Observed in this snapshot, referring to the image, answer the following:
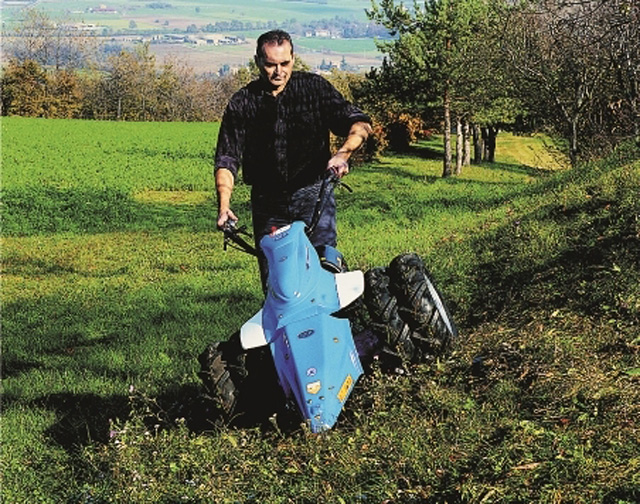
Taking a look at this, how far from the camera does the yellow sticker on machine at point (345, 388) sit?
14.0ft

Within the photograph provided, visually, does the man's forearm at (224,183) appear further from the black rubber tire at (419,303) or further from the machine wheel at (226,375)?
the black rubber tire at (419,303)

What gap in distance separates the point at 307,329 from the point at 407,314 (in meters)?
1.04

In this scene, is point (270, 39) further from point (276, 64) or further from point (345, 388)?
point (345, 388)

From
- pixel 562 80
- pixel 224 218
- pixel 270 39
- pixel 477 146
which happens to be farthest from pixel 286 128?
pixel 477 146

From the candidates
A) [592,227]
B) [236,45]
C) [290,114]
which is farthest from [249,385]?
[236,45]

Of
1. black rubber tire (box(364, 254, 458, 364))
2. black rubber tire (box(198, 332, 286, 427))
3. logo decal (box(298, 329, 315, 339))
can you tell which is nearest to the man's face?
black rubber tire (box(364, 254, 458, 364))

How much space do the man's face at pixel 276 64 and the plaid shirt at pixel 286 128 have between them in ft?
0.36

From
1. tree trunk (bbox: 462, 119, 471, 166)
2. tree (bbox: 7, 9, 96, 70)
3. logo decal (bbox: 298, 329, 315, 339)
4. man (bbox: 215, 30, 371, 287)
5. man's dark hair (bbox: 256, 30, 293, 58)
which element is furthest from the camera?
tree (bbox: 7, 9, 96, 70)

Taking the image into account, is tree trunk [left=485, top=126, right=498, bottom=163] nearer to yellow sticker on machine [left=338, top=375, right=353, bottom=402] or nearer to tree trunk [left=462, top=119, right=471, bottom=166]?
tree trunk [left=462, top=119, right=471, bottom=166]

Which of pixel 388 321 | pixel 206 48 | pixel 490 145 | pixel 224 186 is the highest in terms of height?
pixel 206 48

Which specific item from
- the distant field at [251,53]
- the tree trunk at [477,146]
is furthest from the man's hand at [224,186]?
the distant field at [251,53]

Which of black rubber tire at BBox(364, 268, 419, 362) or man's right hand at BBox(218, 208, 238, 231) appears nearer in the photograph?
man's right hand at BBox(218, 208, 238, 231)

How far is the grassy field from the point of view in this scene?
383cm

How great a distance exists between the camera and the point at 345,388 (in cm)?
431
